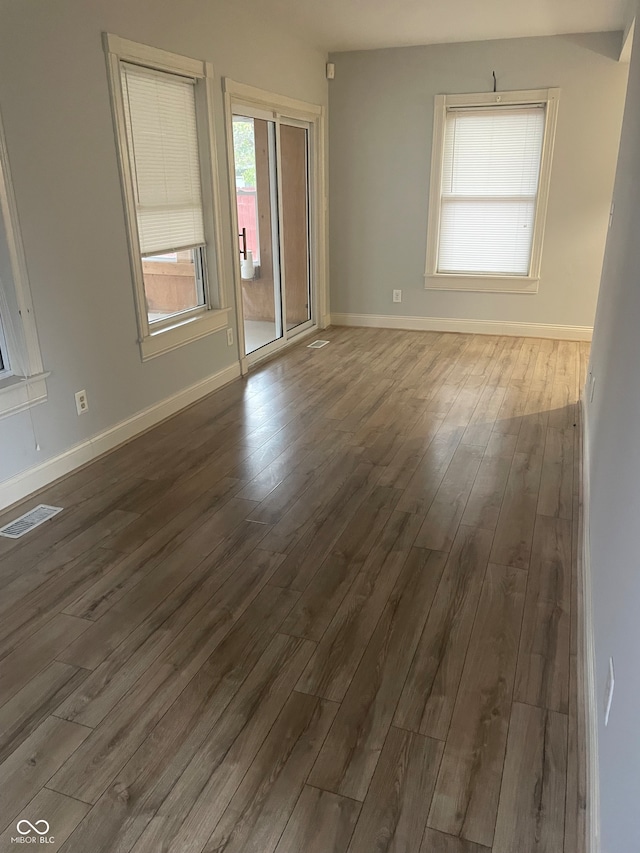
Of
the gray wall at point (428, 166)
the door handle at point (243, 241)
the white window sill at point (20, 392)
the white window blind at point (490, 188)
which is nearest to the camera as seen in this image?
the white window sill at point (20, 392)

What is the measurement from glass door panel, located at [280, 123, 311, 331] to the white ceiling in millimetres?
872

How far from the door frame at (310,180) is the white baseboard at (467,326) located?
416 mm

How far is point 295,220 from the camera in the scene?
6.05 metres

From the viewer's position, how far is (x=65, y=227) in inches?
124

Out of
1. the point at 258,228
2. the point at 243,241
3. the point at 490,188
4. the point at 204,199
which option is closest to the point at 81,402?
the point at 204,199

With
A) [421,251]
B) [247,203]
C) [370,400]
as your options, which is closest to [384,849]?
[370,400]

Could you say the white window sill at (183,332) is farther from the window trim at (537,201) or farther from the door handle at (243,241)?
the window trim at (537,201)

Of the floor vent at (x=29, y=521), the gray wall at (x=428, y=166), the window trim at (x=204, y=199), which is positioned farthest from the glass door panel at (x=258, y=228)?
the floor vent at (x=29, y=521)

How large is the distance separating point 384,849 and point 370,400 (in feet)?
10.8

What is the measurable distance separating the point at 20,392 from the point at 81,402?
1.48 feet

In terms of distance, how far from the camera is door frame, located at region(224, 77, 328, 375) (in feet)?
14.9

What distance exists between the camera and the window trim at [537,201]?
5.57m

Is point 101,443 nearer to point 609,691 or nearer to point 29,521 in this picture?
point 29,521

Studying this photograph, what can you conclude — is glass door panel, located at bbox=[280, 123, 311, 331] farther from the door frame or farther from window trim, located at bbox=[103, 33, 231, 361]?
window trim, located at bbox=[103, 33, 231, 361]
